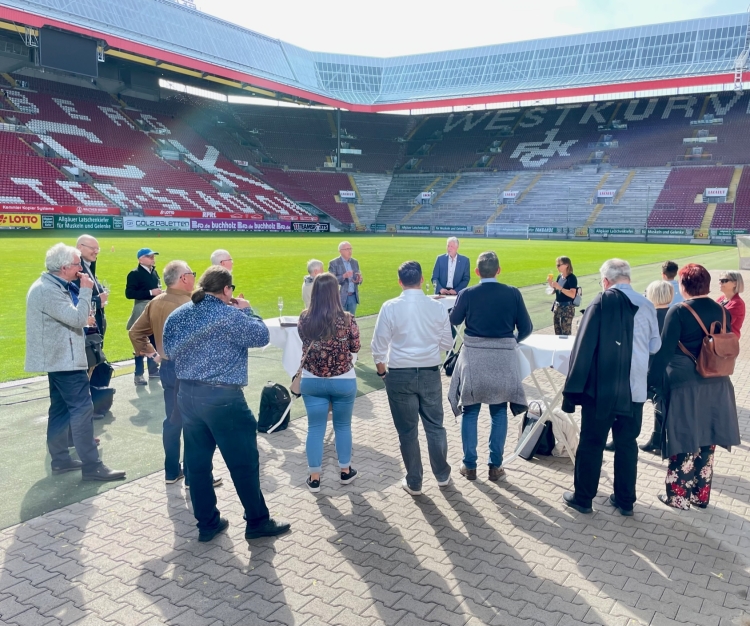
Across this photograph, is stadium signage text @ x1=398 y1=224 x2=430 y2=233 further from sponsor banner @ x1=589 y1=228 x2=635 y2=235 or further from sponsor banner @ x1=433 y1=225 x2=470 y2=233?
sponsor banner @ x1=589 y1=228 x2=635 y2=235

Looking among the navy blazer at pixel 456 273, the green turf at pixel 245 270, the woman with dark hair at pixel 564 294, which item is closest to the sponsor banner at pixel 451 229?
the green turf at pixel 245 270

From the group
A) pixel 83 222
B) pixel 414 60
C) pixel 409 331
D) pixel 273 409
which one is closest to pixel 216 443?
pixel 409 331

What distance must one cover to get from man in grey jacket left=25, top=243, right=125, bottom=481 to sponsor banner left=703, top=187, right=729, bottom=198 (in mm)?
58354

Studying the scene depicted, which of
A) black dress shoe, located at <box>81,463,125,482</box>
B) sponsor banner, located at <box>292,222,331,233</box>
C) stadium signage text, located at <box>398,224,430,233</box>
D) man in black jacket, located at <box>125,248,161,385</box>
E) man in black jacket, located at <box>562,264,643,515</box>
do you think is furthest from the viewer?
stadium signage text, located at <box>398,224,430,233</box>

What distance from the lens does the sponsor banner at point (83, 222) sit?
37844 millimetres

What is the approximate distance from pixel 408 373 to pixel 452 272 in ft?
16.1

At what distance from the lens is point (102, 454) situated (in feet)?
19.7

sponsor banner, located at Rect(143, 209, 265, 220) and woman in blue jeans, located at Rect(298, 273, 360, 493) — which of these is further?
sponsor banner, located at Rect(143, 209, 265, 220)

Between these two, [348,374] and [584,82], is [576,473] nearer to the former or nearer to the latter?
[348,374]

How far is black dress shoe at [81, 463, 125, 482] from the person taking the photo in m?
5.41

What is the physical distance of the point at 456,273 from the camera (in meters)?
9.66

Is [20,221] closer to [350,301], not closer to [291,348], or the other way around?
[350,301]

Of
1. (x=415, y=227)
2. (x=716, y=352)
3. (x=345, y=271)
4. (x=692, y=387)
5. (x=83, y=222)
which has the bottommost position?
(x=692, y=387)

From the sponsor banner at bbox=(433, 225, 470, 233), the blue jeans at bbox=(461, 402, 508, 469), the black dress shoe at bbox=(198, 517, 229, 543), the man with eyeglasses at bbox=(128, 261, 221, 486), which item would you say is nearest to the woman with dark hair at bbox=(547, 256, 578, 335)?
the blue jeans at bbox=(461, 402, 508, 469)
